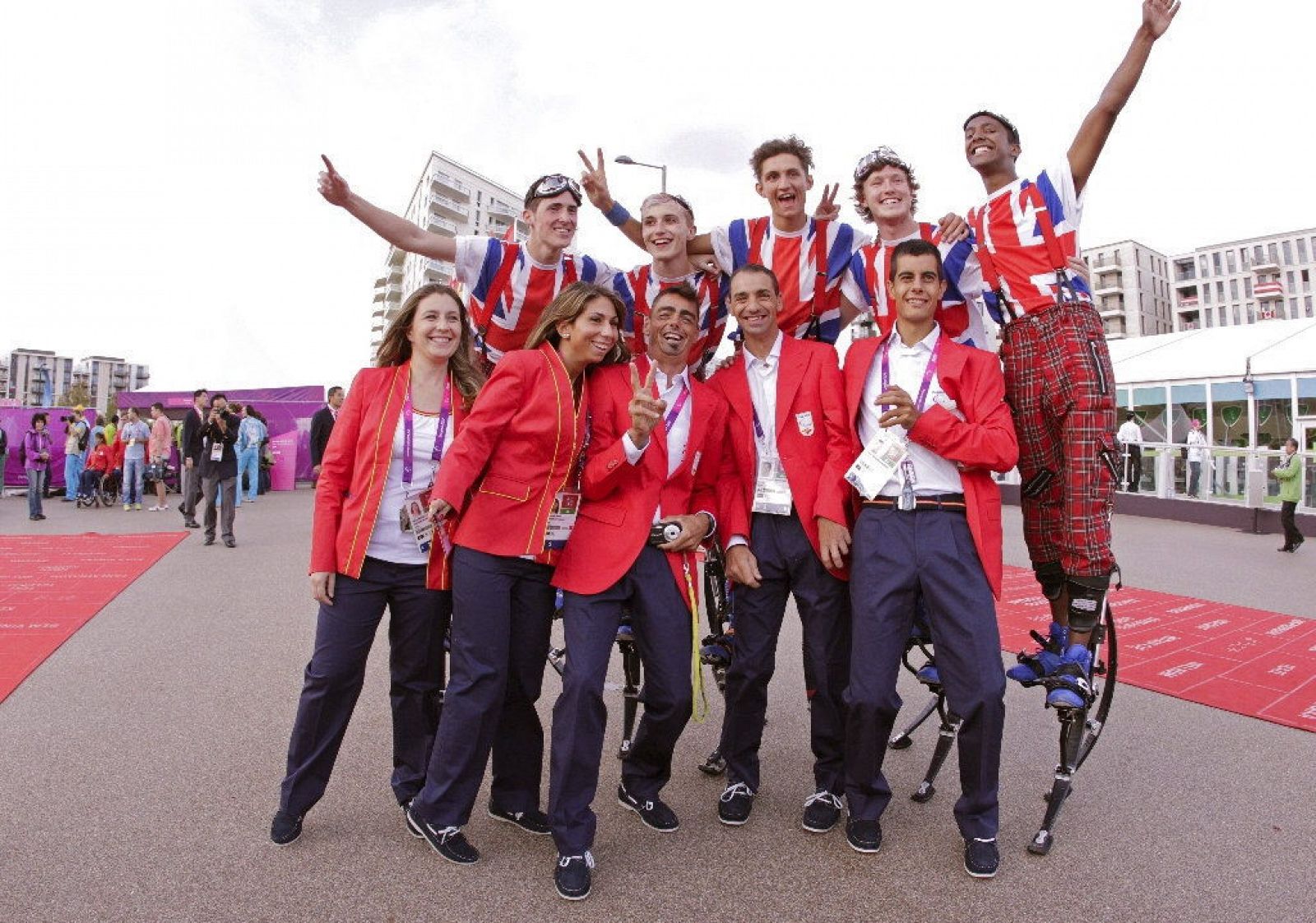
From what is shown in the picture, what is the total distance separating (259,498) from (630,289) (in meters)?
16.9

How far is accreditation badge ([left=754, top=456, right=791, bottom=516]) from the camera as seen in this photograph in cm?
296

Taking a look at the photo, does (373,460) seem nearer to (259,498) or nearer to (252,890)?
(252,890)

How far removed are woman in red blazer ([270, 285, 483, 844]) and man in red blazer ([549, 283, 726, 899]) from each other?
557 mm

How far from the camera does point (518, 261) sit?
364 cm

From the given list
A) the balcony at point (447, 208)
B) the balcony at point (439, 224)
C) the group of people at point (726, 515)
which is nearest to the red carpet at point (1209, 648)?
the group of people at point (726, 515)

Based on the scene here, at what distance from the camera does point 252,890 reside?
238 cm

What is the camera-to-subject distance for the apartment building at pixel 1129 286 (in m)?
84.4

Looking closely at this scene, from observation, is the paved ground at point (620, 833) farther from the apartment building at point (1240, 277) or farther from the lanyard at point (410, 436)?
the apartment building at point (1240, 277)

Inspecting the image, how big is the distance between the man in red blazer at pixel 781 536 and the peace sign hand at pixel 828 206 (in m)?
0.69

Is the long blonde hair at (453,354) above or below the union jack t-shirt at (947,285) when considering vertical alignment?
below

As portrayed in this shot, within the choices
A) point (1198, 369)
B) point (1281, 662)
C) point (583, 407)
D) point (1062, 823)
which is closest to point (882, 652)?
point (1062, 823)

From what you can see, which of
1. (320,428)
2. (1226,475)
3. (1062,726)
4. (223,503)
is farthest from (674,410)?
(1226,475)

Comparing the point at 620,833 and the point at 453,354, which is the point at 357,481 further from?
the point at 620,833

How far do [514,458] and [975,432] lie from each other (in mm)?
1547
